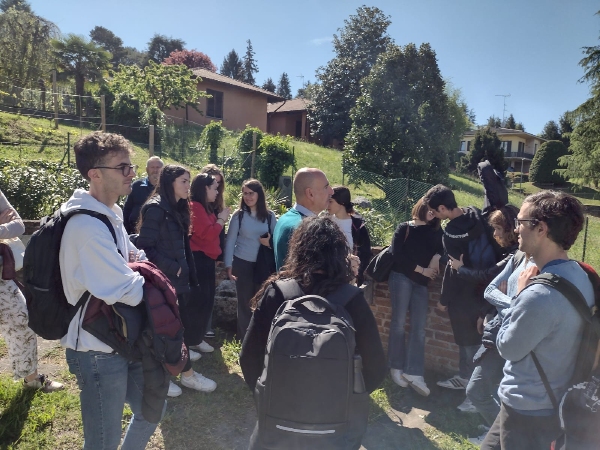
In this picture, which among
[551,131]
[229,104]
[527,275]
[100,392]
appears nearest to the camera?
[100,392]

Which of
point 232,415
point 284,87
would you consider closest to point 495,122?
point 284,87

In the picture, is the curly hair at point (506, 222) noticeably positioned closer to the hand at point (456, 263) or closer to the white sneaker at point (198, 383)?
the hand at point (456, 263)

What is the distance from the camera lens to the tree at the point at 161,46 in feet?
179

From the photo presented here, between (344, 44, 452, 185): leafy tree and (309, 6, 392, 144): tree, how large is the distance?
577 inches

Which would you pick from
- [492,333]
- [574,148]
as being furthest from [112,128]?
[574,148]

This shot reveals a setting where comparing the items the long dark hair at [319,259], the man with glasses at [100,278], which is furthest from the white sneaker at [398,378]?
the man with glasses at [100,278]

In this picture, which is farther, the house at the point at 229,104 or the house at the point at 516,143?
the house at the point at 516,143

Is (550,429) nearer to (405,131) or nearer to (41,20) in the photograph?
(405,131)

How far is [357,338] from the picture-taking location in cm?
210

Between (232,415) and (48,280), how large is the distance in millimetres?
2180

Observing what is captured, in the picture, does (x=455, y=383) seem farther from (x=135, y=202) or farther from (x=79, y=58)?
(x=79, y=58)

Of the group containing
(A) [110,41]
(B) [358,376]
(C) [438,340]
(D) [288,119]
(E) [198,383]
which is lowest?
(E) [198,383]

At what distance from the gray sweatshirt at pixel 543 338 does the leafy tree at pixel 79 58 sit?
88.9 ft

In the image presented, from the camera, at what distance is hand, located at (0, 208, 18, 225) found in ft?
11.0
